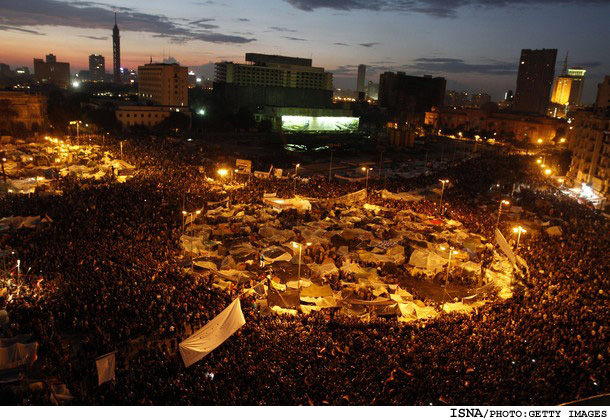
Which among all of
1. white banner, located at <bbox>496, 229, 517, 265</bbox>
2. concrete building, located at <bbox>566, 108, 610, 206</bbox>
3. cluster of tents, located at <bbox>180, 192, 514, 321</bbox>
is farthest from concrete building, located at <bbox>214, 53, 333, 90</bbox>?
white banner, located at <bbox>496, 229, 517, 265</bbox>

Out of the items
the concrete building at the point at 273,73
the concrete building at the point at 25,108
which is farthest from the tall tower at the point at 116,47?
the concrete building at the point at 25,108

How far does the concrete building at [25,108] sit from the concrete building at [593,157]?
48.3 meters

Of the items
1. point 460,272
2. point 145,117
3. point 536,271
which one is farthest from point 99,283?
point 145,117

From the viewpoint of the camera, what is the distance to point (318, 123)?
7500cm

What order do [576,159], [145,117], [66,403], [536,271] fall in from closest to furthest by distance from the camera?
[66,403], [536,271], [576,159], [145,117]

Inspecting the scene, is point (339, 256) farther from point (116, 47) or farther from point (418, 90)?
point (116, 47)

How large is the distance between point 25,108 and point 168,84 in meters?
25.7

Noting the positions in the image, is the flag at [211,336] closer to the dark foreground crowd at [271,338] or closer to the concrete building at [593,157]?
the dark foreground crowd at [271,338]

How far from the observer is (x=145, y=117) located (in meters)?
53.8

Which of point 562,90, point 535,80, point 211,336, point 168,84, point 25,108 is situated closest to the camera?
point 211,336

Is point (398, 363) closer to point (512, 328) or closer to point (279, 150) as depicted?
point (512, 328)

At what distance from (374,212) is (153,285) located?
1245 centimetres

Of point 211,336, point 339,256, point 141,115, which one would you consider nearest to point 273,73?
point 141,115

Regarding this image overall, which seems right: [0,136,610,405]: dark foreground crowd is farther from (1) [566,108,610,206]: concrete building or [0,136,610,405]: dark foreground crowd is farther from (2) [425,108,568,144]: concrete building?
(2) [425,108,568,144]: concrete building
